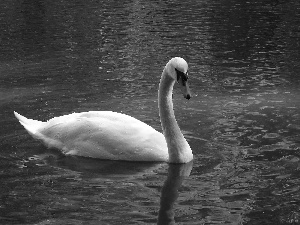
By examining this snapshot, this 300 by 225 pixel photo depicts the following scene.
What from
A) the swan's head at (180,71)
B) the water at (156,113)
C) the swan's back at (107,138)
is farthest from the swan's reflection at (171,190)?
the swan's head at (180,71)

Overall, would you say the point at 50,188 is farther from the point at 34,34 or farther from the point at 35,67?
the point at 34,34

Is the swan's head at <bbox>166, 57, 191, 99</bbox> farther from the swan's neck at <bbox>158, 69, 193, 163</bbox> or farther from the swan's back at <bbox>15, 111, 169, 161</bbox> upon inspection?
the swan's back at <bbox>15, 111, 169, 161</bbox>

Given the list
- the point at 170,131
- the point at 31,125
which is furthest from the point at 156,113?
the point at 170,131

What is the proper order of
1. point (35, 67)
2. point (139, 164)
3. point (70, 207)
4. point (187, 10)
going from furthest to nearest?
point (187, 10) < point (35, 67) < point (139, 164) < point (70, 207)

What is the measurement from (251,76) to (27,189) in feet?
28.6

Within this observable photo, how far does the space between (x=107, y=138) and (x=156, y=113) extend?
2959mm

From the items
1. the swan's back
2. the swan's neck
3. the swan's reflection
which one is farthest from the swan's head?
the swan's reflection

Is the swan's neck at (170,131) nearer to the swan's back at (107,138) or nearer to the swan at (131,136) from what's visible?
the swan at (131,136)

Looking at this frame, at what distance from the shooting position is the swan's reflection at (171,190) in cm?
830

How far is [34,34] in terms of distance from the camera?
26.0 m

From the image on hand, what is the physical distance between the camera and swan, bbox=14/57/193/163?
10219mm

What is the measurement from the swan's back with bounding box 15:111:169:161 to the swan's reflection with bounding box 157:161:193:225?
36 cm

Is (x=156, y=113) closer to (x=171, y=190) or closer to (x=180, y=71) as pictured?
(x=180, y=71)

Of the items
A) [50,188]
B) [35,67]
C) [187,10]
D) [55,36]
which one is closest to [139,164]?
[50,188]
